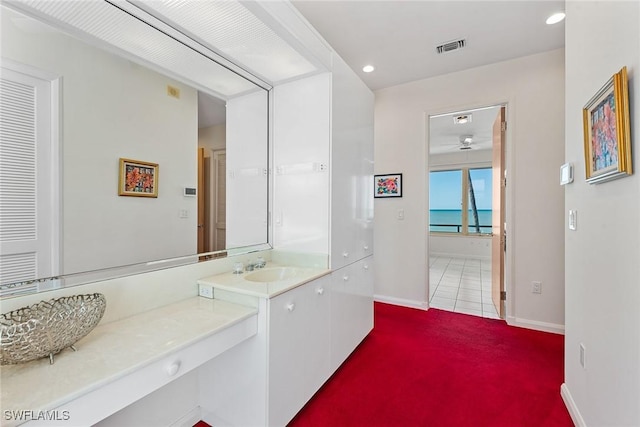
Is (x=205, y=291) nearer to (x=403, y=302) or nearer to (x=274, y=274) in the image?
(x=274, y=274)

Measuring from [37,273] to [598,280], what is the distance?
242 cm

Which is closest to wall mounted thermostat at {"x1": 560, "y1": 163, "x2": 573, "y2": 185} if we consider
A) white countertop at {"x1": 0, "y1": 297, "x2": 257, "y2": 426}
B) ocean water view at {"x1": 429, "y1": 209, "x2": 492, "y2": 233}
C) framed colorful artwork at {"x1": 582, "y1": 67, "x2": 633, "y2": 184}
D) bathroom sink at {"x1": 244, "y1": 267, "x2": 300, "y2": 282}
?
framed colorful artwork at {"x1": 582, "y1": 67, "x2": 633, "y2": 184}

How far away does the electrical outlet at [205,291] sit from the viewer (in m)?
1.53

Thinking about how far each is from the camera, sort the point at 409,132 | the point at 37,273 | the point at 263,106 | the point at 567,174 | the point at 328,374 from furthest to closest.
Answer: the point at 409,132, the point at 263,106, the point at 328,374, the point at 567,174, the point at 37,273

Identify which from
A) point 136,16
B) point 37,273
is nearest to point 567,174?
point 136,16

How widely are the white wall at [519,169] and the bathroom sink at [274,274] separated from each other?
1.91 m

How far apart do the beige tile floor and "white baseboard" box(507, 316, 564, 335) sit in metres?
0.21

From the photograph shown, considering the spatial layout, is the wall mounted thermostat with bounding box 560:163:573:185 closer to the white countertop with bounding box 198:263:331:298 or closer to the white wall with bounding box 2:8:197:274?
the white countertop with bounding box 198:263:331:298

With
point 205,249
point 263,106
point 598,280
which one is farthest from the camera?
Answer: point 263,106

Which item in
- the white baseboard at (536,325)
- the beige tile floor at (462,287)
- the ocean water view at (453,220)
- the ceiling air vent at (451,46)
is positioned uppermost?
the ceiling air vent at (451,46)

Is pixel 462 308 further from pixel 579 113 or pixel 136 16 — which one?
pixel 136 16

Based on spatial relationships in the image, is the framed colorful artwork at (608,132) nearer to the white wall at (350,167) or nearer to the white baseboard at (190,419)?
the white wall at (350,167)

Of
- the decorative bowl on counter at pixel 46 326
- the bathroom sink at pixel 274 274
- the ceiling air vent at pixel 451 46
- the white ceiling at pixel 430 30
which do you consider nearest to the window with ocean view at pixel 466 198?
the white ceiling at pixel 430 30

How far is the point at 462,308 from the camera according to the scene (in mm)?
3326
